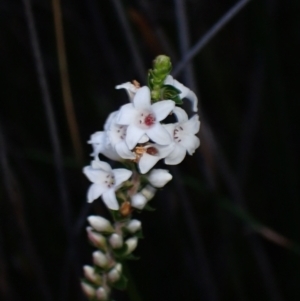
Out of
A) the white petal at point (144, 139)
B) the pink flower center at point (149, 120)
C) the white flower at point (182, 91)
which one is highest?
the white flower at point (182, 91)

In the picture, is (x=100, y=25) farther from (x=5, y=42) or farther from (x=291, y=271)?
(x=291, y=271)

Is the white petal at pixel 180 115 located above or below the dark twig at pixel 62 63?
below

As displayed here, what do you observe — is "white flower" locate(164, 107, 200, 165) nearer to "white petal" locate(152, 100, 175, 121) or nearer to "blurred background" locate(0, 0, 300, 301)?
"white petal" locate(152, 100, 175, 121)

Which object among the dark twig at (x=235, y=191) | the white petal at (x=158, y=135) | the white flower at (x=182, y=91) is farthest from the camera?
the dark twig at (x=235, y=191)

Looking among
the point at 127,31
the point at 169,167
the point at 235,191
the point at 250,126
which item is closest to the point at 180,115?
the point at 127,31

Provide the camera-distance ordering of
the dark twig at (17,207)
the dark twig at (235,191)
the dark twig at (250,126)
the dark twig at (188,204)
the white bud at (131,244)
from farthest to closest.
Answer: the dark twig at (250,126)
the dark twig at (235,191)
the dark twig at (17,207)
the dark twig at (188,204)
the white bud at (131,244)

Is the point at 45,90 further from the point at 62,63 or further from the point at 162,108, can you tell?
the point at 162,108

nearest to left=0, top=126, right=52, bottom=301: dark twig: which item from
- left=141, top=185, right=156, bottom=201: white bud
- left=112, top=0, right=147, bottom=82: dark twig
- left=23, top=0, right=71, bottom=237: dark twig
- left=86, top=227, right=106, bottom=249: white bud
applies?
left=23, top=0, right=71, bottom=237: dark twig

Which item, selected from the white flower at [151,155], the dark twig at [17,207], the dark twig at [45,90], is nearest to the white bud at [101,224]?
the white flower at [151,155]

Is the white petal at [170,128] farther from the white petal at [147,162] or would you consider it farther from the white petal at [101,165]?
the white petal at [101,165]
